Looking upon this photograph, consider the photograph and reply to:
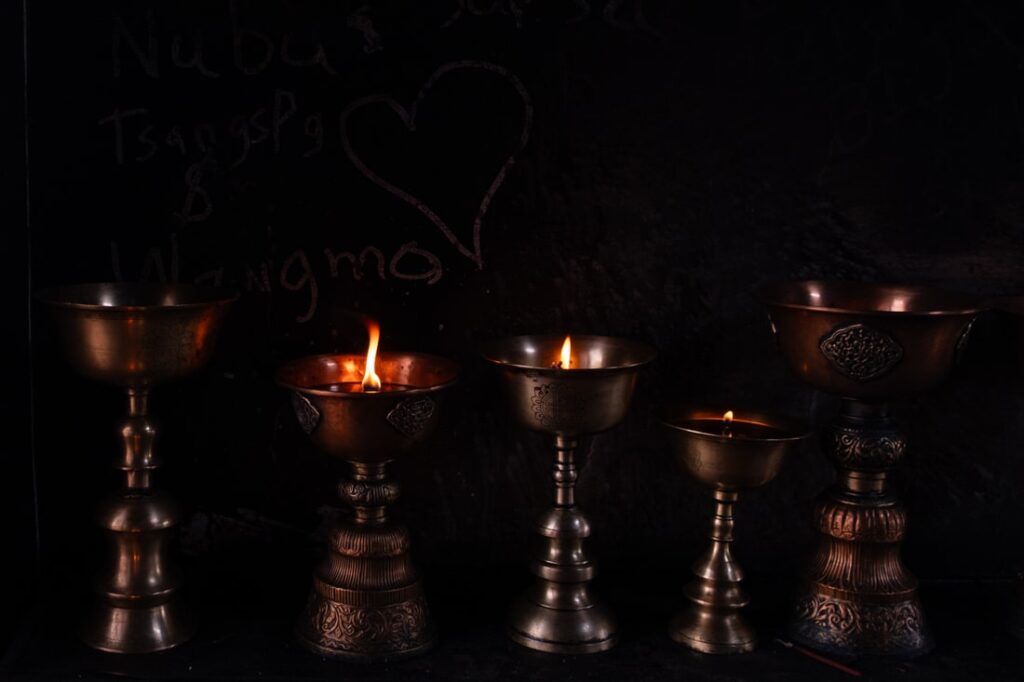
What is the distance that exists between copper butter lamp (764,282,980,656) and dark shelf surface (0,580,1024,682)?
0.07 metres

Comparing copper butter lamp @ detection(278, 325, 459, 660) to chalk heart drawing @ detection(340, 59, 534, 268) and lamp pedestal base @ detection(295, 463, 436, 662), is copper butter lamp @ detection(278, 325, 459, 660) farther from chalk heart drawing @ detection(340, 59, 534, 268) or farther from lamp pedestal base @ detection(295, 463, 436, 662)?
chalk heart drawing @ detection(340, 59, 534, 268)

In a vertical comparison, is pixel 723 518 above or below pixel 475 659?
above

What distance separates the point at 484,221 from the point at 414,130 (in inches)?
9.5

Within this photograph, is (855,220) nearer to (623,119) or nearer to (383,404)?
(623,119)

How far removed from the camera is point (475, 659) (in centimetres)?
244

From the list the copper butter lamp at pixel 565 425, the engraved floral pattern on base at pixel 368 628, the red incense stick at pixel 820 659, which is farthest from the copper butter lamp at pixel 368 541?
the red incense stick at pixel 820 659

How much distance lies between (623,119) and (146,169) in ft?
3.29

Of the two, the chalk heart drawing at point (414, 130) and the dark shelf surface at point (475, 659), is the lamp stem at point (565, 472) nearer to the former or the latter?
the dark shelf surface at point (475, 659)

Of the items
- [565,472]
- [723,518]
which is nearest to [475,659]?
[565,472]

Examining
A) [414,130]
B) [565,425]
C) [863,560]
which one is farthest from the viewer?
[414,130]

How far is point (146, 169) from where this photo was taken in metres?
2.62

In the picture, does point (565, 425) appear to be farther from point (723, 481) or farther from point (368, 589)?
point (368, 589)

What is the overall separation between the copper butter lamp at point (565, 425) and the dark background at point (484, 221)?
5.4 inches

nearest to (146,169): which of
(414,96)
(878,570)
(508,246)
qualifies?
(414,96)
